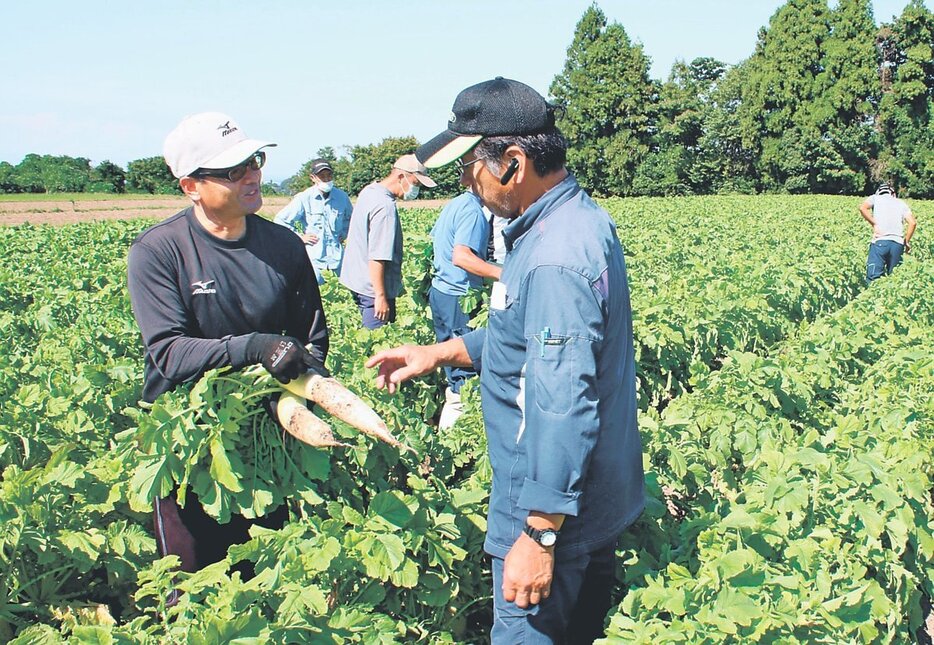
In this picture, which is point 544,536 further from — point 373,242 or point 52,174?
point 52,174

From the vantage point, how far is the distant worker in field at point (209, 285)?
2.49 metres

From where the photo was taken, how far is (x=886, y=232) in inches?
428

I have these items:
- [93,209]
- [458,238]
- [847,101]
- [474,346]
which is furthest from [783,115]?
[474,346]

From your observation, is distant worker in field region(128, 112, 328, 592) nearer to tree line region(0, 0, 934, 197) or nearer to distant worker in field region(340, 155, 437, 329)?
distant worker in field region(340, 155, 437, 329)

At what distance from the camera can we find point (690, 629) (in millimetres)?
2211

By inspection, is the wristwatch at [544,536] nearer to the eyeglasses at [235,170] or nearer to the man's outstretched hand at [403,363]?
the man's outstretched hand at [403,363]

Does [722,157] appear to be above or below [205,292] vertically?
above

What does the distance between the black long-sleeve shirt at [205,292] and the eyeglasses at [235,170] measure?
195 mm

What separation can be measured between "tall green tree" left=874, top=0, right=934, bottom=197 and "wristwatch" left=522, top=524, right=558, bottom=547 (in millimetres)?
63302

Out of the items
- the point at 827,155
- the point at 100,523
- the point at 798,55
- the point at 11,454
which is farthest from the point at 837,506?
the point at 798,55

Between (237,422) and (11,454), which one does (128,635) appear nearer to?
(237,422)

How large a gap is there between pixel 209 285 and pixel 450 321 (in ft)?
10.6

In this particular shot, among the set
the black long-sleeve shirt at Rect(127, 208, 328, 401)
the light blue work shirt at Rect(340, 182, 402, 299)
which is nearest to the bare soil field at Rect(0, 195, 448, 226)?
the light blue work shirt at Rect(340, 182, 402, 299)

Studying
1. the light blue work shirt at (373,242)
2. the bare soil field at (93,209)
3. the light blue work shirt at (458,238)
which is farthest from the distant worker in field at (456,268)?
the bare soil field at (93,209)
